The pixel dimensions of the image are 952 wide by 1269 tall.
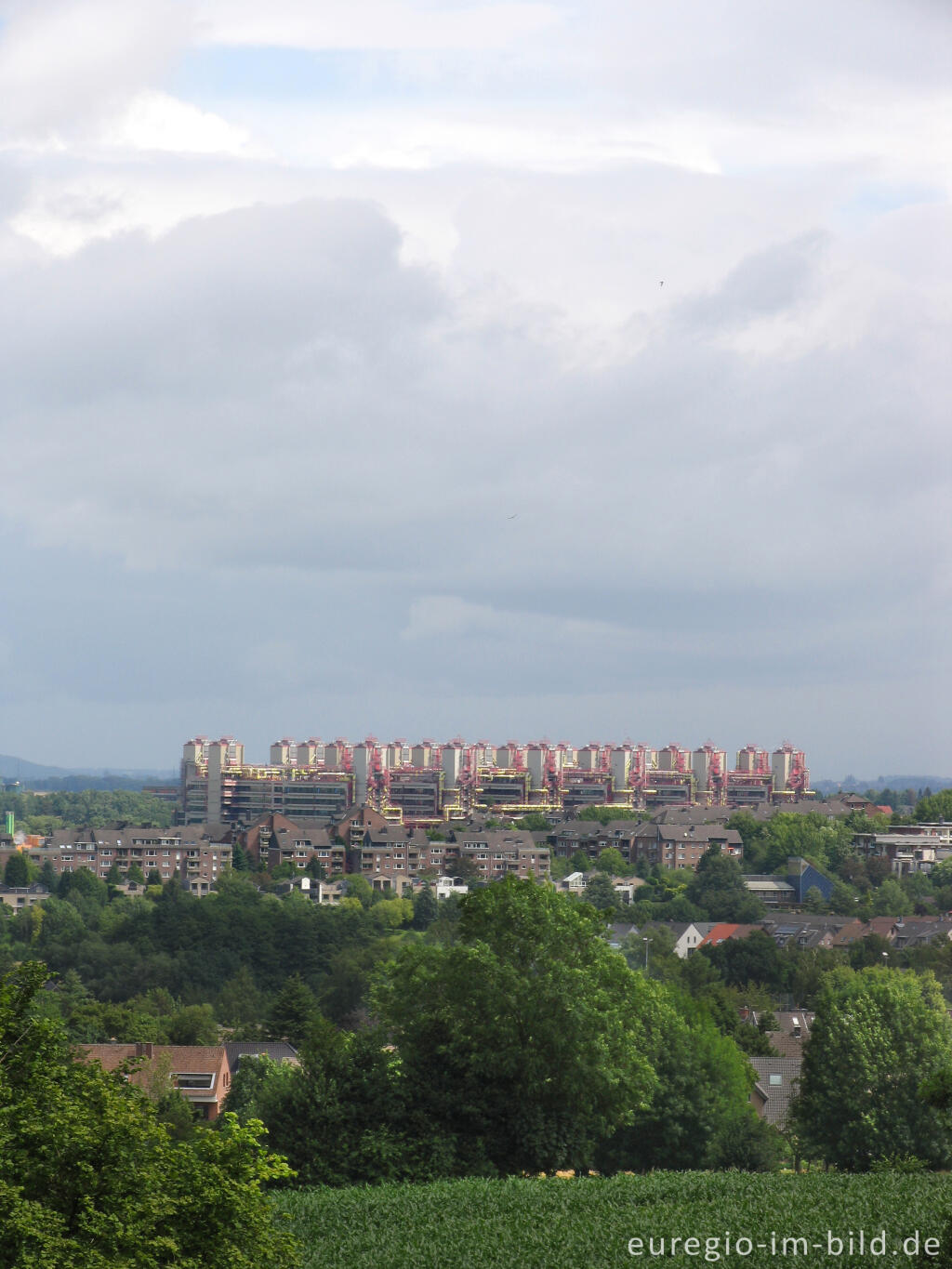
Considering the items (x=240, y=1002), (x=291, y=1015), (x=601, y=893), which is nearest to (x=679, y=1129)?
(x=291, y=1015)

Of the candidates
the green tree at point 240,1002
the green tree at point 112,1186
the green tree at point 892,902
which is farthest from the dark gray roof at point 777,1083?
the green tree at point 892,902

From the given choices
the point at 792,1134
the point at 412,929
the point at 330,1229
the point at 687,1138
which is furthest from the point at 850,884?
the point at 330,1229

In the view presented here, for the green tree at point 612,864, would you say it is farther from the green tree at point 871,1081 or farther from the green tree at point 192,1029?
the green tree at point 871,1081

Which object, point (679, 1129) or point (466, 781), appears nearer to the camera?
point (679, 1129)

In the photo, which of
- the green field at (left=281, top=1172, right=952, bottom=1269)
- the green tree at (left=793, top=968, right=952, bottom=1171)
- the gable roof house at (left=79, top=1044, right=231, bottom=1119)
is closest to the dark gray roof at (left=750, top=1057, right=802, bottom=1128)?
the green tree at (left=793, top=968, right=952, bottom=1171)

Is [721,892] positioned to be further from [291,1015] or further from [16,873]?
[16,873]
